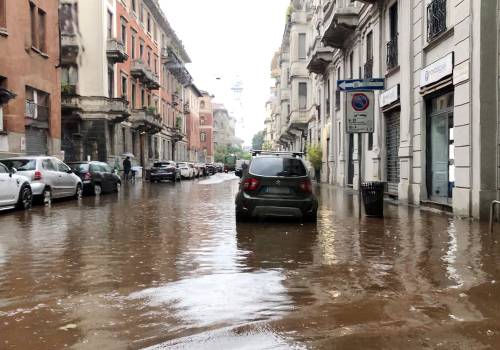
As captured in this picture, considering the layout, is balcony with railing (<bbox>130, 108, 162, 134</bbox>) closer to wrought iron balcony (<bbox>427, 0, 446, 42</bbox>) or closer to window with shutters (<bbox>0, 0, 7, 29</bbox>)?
window with shutters (<bbox>0, 0, 7, 29</bbox>)

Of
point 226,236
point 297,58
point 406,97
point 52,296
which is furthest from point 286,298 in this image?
point 297,58

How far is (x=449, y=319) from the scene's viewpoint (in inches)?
166

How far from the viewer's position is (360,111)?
41.5 ft

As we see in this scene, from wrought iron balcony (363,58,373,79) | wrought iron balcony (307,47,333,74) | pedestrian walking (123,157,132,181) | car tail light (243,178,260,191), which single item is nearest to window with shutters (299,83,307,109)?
wrought iron balcony (307,47,333,74)

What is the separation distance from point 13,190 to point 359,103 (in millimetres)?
9283

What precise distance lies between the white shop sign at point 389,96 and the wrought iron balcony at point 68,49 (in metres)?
23.7

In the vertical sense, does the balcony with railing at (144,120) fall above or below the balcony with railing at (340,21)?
below

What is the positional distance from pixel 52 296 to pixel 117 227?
217 inches

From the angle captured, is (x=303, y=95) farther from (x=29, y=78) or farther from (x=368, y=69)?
(x=29, y=78)

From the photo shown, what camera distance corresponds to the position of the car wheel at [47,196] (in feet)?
52.3

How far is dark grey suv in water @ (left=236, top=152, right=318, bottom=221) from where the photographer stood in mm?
10719

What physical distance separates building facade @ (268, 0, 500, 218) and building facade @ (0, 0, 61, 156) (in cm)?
1407

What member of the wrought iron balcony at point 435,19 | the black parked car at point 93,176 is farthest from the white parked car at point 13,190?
the wrought iron balcony at point 435,19

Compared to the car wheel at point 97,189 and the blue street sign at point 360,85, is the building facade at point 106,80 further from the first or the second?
the blue street sign at point 360,85
